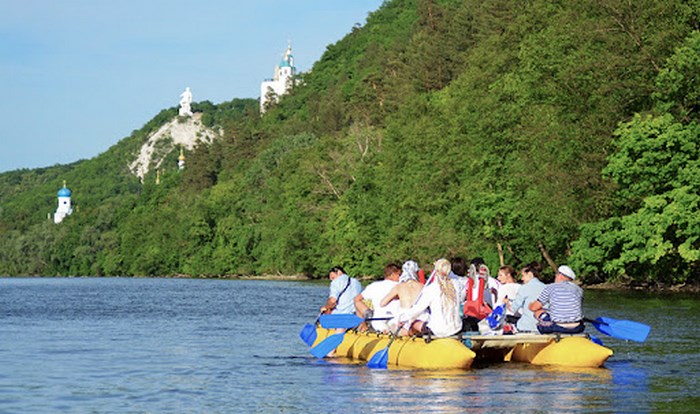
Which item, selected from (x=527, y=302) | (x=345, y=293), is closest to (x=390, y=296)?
(x=527, y=302)

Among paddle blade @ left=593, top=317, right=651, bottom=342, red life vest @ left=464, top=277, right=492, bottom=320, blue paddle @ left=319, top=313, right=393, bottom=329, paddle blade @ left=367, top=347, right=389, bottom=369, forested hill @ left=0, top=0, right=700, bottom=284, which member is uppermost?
forested hill @ left=0, top=0, right=700, bottom=284

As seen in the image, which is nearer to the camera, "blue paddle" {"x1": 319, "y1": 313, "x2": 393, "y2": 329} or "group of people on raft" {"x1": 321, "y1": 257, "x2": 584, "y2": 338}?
"group of people on raft" {"x1": 321, "y1": 257, "x2": 584, "y2": 338}

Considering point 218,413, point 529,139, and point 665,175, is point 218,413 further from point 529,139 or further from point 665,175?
point 529,139

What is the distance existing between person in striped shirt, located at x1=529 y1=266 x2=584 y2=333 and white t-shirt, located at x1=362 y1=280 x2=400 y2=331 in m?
2.72

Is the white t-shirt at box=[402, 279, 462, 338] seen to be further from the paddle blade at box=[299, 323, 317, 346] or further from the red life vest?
the paddle blade at box=[299, 323, 317, 346]

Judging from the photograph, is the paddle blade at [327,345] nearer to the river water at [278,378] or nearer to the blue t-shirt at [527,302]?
the river water at [278,378]

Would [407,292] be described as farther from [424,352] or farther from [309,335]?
[309,335]

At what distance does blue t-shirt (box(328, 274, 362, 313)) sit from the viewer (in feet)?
84.5

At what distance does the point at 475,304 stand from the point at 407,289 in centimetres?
161

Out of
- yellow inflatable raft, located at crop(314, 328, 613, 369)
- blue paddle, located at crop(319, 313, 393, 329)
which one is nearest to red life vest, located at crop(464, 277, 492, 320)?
yellow inflatable raft, located at crop(314, 328, 613, 369)

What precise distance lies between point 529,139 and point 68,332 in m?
28.3

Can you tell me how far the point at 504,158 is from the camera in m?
66.4

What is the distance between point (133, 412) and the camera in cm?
1753

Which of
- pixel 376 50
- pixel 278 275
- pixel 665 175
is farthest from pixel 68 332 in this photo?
pixel 376 50
